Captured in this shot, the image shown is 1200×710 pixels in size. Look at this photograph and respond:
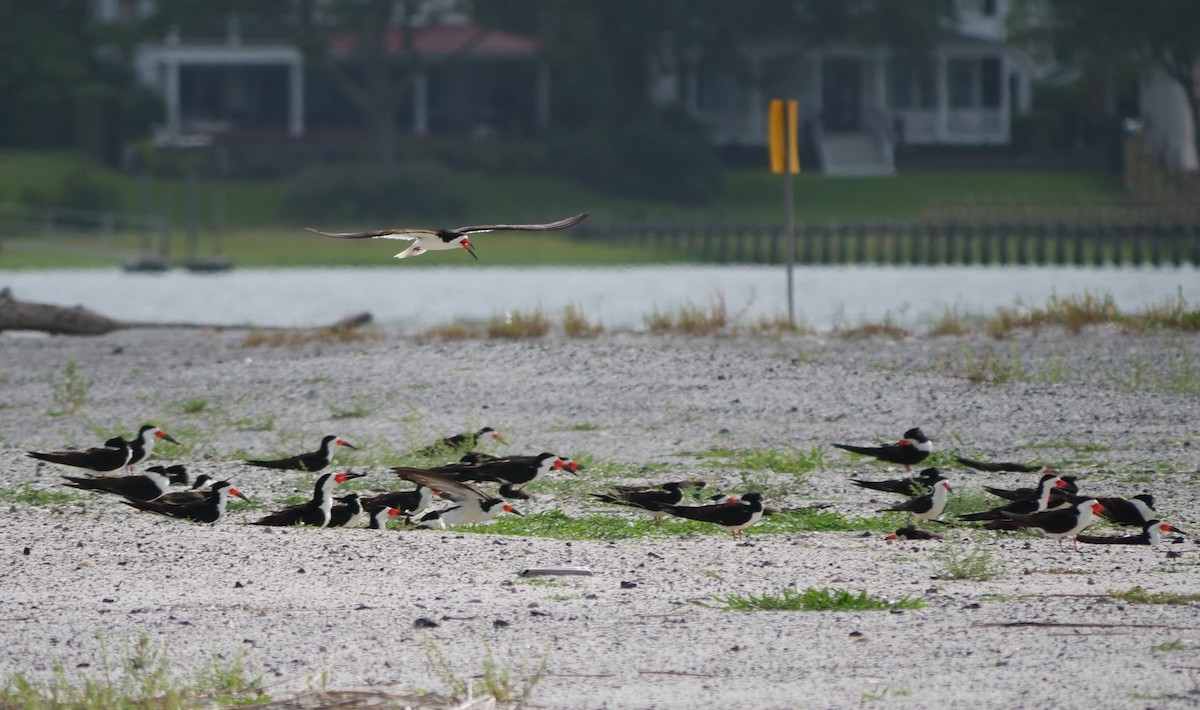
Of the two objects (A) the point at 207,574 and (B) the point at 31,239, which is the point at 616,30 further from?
(A) the point at 207,574

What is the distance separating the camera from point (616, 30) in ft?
238

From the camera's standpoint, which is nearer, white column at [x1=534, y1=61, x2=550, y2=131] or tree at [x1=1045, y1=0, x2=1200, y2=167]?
tree at [x1=1045, y1=0, x2=1200, y2=167]

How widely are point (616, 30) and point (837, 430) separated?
58526 millimetres

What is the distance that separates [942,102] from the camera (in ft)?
251

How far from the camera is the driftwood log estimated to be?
23.0 metres

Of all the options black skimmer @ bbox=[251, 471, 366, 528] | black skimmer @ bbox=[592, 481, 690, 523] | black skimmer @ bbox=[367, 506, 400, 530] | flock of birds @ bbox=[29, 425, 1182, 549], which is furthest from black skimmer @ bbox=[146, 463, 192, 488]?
black skimmer @ bbox=[592, 481, 690, 523]

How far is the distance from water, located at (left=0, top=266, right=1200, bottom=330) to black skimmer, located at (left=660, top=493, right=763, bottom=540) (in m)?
19.8

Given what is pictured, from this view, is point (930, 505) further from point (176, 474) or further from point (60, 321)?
point (60, 321)

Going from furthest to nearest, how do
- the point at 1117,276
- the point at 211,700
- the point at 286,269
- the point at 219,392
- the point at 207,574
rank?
the point at 286,269 → the point at 1117,276 → the point at 219,392 → the point at 207,574 → the point at 211,700

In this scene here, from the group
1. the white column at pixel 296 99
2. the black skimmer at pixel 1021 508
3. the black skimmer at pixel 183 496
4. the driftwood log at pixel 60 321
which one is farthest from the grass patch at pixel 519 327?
the white column at pixel 296 99

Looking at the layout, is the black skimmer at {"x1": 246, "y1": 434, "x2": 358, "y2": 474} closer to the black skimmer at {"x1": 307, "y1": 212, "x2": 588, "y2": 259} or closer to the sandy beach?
the sandy beach

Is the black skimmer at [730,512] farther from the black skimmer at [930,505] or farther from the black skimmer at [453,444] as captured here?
the black skimmer at [453,444]

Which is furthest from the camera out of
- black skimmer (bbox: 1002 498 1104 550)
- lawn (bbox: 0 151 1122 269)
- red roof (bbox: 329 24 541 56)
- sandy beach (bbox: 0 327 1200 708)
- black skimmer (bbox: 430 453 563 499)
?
red roof (bbox: 329 24 541 56)

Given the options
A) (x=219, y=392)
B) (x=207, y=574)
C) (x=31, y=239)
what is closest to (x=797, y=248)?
(x=31, y=239)
